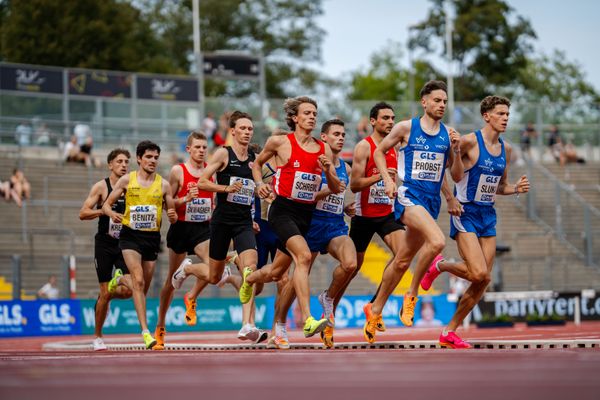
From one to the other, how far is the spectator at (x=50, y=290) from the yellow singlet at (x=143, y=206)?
1149 centimetres

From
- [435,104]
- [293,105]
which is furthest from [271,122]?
[435,104]

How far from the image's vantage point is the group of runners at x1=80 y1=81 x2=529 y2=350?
13359 millimetres

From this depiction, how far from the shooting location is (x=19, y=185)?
99.5 feet

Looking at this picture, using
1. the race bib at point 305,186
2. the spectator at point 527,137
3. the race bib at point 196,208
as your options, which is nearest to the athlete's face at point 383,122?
the race bib at point 305,186

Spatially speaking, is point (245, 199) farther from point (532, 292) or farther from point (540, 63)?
point (540, 63)

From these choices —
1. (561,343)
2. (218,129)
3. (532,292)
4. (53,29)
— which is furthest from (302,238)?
(53,29)

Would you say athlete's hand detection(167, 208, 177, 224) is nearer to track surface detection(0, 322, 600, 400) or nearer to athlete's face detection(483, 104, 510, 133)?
athlete's face detection(483, 104, 510, 133)

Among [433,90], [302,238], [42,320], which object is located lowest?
[42,320]

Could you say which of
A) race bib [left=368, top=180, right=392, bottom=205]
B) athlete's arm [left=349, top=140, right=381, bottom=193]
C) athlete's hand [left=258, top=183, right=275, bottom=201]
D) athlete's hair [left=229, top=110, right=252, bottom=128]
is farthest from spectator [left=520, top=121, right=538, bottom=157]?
athlete's hand [left=258, top=183, right=275, bottom=201]

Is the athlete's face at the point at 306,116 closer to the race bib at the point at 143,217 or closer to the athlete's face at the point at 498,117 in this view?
the athlete's face at the point at 498,117

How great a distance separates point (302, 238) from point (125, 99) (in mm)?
24849

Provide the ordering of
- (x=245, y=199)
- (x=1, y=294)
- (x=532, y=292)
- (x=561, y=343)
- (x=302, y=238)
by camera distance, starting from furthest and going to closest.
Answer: (x=532, y=292), (x=1, y=294), (x=245, y=199), (x=302, y=238), (x=561, y=343)

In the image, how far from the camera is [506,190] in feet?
45.4

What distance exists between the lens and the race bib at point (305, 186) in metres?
13.6
